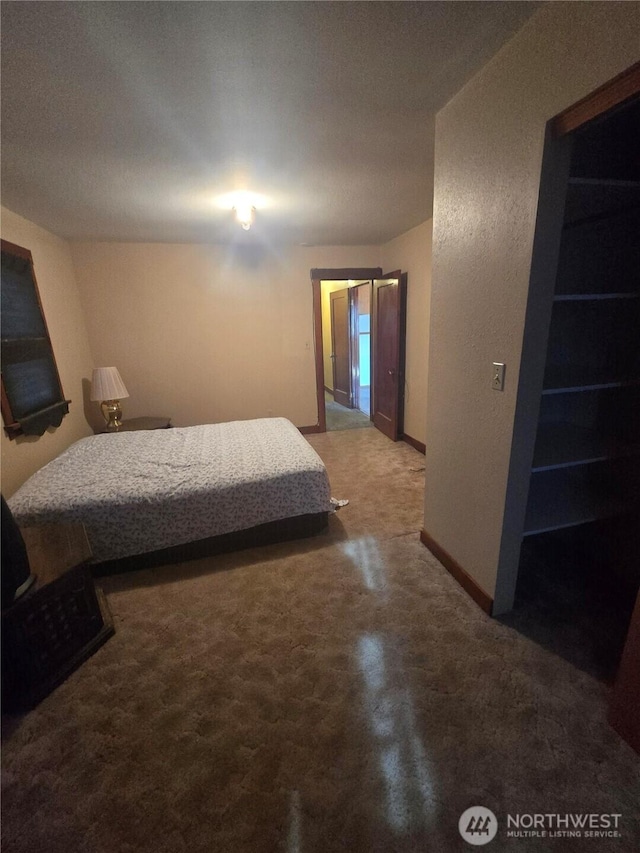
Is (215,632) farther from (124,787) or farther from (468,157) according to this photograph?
(468,157)

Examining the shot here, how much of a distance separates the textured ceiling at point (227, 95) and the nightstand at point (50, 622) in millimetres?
1928

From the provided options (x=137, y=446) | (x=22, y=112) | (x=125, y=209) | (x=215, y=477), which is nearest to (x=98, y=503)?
(x=215, y=477)

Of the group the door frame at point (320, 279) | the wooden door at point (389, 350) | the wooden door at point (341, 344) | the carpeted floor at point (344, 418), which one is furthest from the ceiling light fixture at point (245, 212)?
the wooden door at point (341, 344)

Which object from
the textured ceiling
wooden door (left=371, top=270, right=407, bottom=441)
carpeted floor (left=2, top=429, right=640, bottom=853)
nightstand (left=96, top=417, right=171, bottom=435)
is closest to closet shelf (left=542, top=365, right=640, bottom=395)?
carpeted floor (left=2, top=429, right=640, bottom=853)

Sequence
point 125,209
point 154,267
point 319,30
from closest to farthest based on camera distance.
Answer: point 319,30
point 125,209
point 154,267

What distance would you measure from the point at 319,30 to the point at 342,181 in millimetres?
1226

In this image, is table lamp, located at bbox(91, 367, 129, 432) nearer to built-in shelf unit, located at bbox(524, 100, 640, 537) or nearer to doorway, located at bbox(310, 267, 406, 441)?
doorway, located at bbox(310, 267, 406, 441)

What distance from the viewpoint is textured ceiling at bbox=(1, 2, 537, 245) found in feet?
3.41

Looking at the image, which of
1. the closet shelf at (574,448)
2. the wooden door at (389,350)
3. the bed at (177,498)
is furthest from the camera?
the wooden door at (389,350)

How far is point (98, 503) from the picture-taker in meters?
1.91

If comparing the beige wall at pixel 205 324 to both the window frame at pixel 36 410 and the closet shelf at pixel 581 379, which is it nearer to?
the window frame at pixel 36 410

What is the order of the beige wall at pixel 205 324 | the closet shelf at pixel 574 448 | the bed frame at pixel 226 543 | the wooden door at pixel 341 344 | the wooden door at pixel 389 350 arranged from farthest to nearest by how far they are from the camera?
the wooden door at pixel 341 344 < the wooden door at pixel 389 350 < the beige wall at pixel 205 324 < the bed frame at pixel 226 543 < the closet shelf at pixel 574 448

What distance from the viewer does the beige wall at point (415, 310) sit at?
3.40 meters

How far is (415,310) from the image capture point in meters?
3.66
